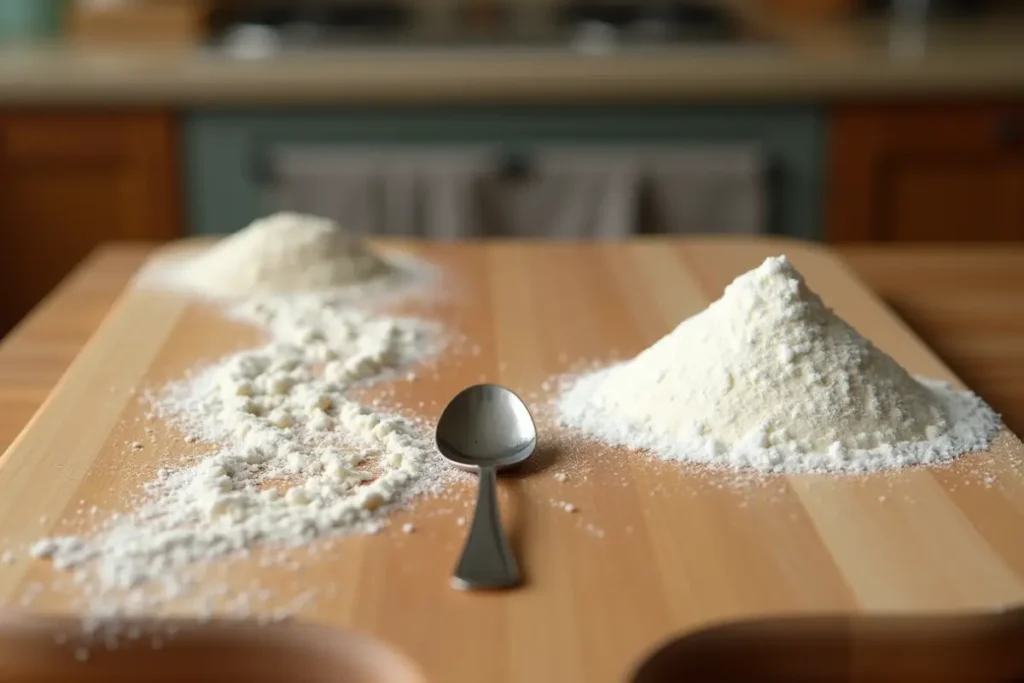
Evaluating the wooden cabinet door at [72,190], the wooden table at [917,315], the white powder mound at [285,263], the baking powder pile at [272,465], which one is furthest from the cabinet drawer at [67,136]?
the baking powder pile at [272,465]

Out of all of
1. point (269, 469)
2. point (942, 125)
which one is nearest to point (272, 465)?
point (269, 469)

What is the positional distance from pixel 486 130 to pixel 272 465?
4.10 ft

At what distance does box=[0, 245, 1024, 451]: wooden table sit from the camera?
3.28ft

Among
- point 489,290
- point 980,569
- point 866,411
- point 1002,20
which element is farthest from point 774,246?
point 1002,20

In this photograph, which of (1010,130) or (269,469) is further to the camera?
(1010,130)

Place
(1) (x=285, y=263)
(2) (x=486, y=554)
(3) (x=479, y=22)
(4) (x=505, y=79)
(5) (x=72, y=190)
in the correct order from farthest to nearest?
(3) (x=479, y=22) < (5) (x=72, y=190) < (4) (x=505, y=79) < (1) (x=285, y=263) < (2) (x=486, y=554)

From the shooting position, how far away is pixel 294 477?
80 centimetres

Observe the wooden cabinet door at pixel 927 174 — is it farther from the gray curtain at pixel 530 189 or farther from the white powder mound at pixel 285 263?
the white powder mound at pixel 285 263

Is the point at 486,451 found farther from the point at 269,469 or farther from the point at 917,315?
the point at 917,315

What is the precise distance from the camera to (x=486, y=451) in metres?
0.82

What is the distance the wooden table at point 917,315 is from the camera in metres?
1.00

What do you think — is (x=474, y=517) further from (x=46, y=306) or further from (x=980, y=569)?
(x=46, y=306)

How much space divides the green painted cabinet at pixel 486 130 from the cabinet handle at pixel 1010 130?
28 centimetres

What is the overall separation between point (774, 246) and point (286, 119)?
91cm
